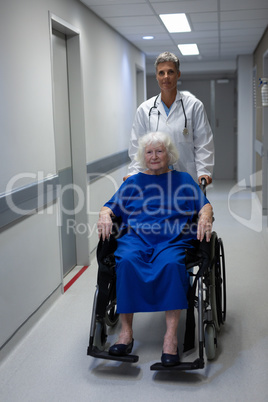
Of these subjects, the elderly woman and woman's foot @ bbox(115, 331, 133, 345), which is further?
woman's foot @ bbox(115, 331, 133, 345)

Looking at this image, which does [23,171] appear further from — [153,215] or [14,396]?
[14,396]

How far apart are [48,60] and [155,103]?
0.83 metres

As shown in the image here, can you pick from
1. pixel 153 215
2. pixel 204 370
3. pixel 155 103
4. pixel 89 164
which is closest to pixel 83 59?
pixel 89 164

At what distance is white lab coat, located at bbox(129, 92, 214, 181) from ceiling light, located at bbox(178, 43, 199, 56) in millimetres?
4261

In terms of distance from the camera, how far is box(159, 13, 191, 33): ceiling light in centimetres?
516

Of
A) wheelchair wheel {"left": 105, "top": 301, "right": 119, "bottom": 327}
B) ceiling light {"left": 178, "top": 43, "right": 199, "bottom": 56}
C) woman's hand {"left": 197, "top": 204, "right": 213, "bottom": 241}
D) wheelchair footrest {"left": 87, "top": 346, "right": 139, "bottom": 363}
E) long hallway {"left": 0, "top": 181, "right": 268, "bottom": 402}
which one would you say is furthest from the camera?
ceiling light {"left": 178, "top": 43, "right": 199, "bottom": 56}

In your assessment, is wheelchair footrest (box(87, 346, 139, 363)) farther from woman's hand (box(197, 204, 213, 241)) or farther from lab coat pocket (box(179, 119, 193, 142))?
lab coat pocket (box(179, 119, 193, 142))

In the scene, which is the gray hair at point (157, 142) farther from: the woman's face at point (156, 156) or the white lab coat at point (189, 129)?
the white lab coat at point (189, 129)

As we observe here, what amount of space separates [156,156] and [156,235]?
1.51 ft

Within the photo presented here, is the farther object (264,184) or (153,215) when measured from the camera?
(264,184)

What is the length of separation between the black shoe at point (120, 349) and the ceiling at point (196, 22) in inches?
122

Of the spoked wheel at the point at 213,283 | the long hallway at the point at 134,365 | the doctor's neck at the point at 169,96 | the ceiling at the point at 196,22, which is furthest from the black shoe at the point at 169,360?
the ceiling at the point at 196,22

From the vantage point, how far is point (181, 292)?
2.51 m

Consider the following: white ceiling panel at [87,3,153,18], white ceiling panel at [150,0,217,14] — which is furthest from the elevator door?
white ceiling panel at [150,0,217,14]
